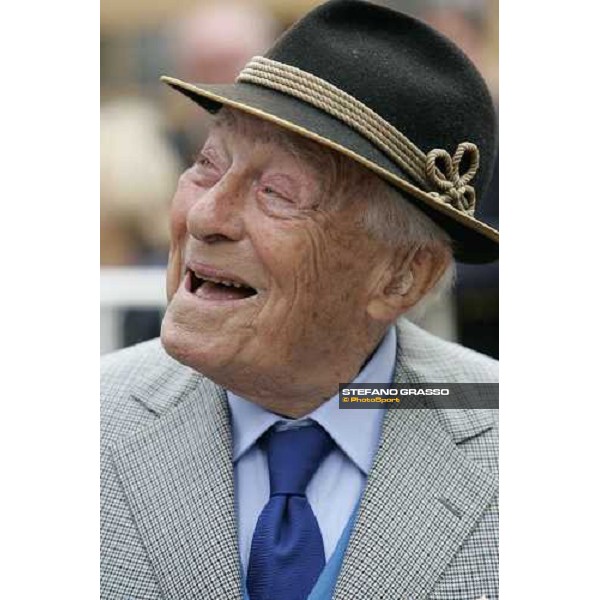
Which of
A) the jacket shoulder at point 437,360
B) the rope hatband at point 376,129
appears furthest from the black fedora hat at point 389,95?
the jacket shoulder at point 437,360

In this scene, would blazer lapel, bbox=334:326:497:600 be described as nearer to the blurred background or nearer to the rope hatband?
the blurred background

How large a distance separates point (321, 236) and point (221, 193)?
12 centimetres

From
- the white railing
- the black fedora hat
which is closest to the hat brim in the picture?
the black fedora hat

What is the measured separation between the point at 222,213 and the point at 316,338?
0.18 meters

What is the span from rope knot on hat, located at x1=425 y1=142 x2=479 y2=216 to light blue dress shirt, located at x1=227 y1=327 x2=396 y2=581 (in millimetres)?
224

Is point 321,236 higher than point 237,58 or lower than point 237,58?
lower

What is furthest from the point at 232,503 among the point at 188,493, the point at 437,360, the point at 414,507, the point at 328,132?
the point at 328,132

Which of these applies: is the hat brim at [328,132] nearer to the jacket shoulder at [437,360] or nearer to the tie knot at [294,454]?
the jacket shoulder at [437,360]

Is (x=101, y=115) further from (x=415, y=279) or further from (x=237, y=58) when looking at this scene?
(x=415, y=279)

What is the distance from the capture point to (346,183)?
1329 mm

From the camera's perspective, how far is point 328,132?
50.4 inches
